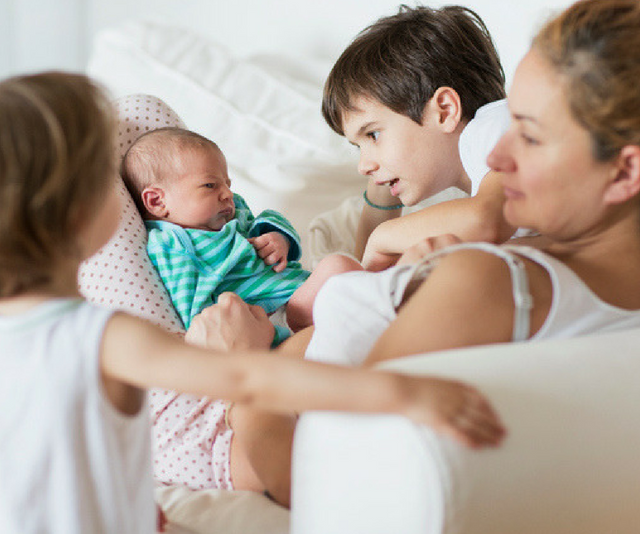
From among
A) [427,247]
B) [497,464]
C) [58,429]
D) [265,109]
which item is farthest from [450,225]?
[265,109]

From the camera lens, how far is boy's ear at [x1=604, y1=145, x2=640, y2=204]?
100 cm

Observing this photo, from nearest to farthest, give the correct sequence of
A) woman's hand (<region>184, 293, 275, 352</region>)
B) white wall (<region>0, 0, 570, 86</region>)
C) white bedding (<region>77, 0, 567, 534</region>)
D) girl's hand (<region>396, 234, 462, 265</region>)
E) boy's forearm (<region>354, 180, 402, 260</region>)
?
girl's hand (<region>396, 234, 462, 265</region>) < woman's hand (<region>184, 293, 275, 352</region>) < boy's forearm (<region>354, 180, 402, 260</region>) < white bedding (<region>77, 0, 567, 534</region>) < white wall (<region>0, 0, 570, 86</region>)

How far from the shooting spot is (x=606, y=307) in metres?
1.01

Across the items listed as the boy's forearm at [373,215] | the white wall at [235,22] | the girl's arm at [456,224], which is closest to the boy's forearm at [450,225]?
the girl's arm at [456,224]

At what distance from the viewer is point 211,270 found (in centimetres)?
157

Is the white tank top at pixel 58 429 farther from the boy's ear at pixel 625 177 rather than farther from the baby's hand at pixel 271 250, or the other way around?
the baby's hand at pixel 271 250

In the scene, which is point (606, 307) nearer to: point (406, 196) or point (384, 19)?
point (406, 196)

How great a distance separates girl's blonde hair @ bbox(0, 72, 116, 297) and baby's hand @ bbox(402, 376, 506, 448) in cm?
37

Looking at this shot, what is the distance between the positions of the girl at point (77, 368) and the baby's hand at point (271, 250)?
730mm

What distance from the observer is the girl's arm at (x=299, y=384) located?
791mm

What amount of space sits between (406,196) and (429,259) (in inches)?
31.6

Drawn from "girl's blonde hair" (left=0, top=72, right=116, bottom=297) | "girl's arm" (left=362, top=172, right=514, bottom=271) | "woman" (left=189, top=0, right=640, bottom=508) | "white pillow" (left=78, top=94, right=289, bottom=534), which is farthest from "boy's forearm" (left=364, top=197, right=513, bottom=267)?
"girl's blonde hair" (left=0, top=72, right=116, bottom=297)

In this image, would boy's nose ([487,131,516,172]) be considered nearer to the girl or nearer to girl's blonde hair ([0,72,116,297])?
the girl

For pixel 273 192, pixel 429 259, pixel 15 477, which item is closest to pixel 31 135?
pixel 15 477
